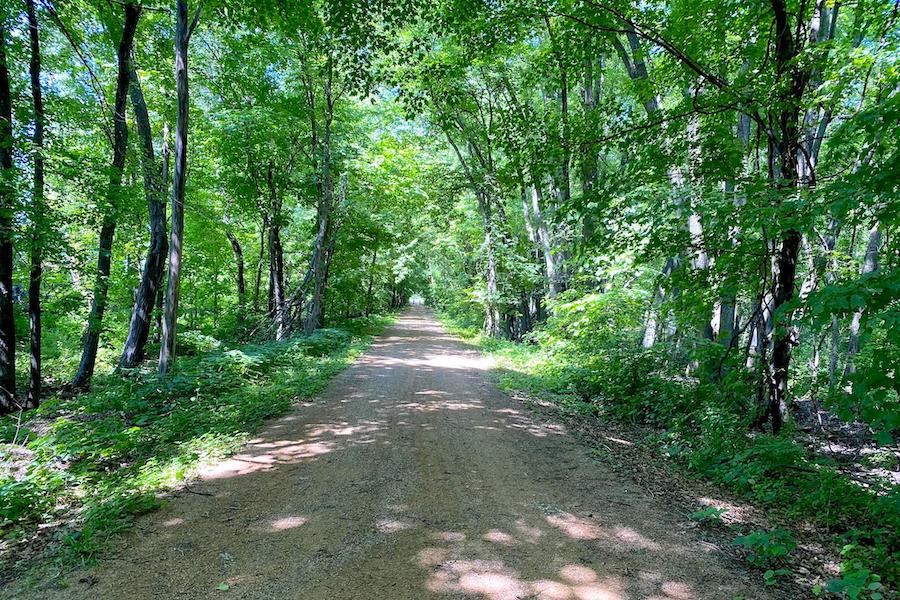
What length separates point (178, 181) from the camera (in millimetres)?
7977

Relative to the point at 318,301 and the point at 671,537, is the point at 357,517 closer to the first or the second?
the point at 671,537

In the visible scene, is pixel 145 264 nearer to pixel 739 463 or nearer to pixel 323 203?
pixel 323 203

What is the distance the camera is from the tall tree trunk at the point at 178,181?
7.69 m

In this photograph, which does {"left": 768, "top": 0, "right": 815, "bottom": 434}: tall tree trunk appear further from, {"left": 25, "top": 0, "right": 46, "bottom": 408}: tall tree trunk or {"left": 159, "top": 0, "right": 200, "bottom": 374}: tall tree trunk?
{"left": 25, "top": 0, "right": 46, "bottom": 408}: tall tree trunk

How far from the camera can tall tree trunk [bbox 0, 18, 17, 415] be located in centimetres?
672

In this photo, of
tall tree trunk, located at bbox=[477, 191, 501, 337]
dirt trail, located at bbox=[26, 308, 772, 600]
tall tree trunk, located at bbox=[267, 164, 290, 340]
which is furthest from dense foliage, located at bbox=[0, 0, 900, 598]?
tall tree trunk, located at bbox=[477, 191, 501, 337]

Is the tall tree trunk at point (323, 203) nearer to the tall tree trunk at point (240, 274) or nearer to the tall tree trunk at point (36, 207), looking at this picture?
the tall tree trunk at point (240, 274)

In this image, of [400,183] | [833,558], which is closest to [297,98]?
[400,183]

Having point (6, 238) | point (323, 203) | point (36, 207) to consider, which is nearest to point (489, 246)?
point (323, 203)

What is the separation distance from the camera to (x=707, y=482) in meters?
4.94

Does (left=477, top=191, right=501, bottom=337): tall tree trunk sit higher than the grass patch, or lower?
higher

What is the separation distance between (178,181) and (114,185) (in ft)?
4.73

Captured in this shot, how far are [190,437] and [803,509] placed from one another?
274 inches

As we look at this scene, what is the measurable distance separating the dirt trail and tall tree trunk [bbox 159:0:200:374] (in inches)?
137
